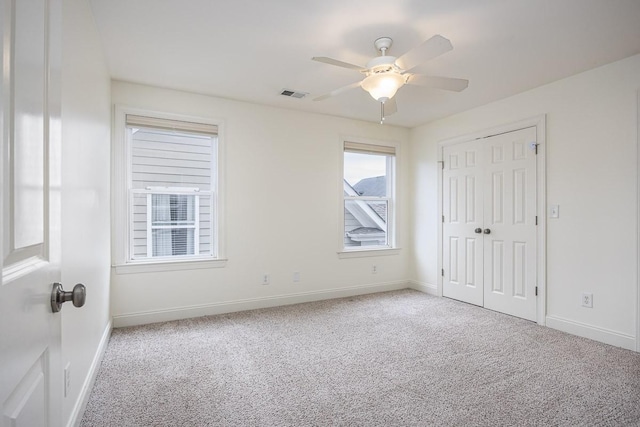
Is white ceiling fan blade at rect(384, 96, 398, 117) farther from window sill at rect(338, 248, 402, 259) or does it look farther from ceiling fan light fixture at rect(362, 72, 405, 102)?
window sill at rect(338, 248, 402, 259)

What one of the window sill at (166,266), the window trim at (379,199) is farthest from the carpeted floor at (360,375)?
the window trim at (379,199)

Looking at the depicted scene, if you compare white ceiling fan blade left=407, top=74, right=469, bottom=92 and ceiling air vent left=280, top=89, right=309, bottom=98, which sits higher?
ceiling air vent left=280, top=89, right=309, bottom=98

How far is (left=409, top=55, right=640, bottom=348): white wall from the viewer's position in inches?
113

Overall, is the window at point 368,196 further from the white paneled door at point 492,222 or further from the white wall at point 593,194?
the white wall at point 593,194

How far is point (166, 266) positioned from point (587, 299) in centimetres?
412

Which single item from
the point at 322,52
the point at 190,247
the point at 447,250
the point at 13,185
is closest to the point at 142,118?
the point at 190,247

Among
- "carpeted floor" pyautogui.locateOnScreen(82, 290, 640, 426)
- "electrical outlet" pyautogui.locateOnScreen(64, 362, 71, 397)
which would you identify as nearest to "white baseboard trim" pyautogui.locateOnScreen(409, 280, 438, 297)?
"carpeted floor" pyautogui.locateOnScreen(82, 290, 640, 426)

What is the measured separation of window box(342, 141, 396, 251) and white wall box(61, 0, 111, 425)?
9.51 ft

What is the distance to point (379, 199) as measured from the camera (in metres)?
5.00

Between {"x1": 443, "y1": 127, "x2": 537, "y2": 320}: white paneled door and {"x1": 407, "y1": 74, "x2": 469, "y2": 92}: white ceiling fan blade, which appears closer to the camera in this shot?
{"x1": 407, "y1": 74, "x2": 469, "y2": 92}: white ceiling fan blade

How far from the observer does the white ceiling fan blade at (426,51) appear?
1.96m

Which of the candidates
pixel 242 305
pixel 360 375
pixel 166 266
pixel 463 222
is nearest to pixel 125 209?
pixel 166 266

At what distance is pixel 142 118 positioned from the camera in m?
3.51

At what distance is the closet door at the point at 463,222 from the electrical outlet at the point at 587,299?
3.54 ft
